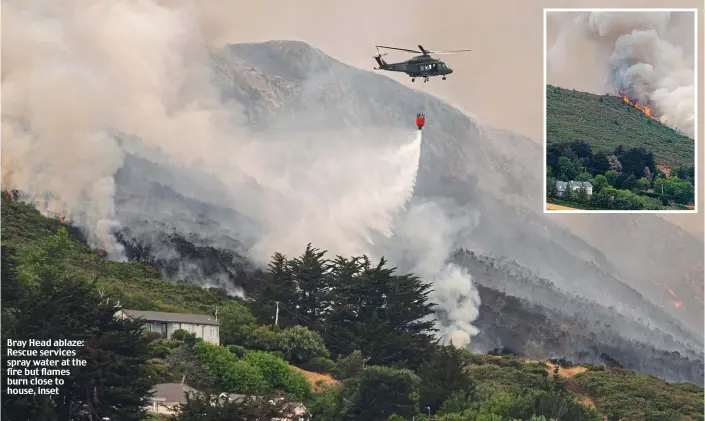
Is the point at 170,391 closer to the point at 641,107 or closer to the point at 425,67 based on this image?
the point at 425,67

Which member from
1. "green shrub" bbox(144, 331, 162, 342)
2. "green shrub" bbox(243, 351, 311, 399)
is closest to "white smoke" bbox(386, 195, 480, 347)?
"green shrub" bbox(243, 351, 311, 399)

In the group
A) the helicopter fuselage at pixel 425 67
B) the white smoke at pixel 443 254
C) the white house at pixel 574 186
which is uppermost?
the helicopter fuselage at pixel 425 67

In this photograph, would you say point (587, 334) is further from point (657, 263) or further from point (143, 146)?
point (143, 146)

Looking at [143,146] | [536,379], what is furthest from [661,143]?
[143,146]

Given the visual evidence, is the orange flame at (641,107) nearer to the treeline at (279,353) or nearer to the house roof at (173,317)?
the treeline at (279,353)

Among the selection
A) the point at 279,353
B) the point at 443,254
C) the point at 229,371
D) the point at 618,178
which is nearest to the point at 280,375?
the point at 229,371

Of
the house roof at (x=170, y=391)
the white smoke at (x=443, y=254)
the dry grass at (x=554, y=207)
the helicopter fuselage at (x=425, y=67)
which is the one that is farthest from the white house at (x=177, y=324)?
the dry grass at (x=554, y=207)
